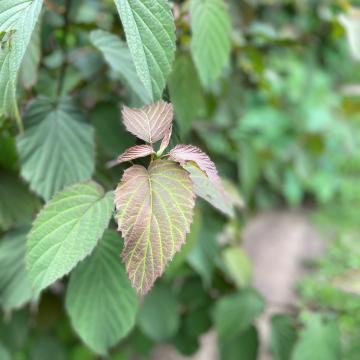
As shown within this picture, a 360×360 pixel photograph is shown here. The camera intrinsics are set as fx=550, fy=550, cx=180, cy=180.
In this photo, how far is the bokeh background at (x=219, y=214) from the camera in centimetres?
114

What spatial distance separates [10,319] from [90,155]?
592 mm

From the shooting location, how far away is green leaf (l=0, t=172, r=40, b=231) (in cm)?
110

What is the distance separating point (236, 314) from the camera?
1.36 meters

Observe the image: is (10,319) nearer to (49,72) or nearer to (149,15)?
(49,72)

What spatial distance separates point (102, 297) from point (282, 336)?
627 millimetres

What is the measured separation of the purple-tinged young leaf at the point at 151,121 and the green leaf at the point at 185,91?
34 cm

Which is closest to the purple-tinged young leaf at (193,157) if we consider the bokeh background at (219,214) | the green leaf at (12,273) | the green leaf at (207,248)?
the bokeh background at (219,214)

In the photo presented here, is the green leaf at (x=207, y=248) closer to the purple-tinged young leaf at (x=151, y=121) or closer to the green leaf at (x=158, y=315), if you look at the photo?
the green leaf at (x=158, y=315)

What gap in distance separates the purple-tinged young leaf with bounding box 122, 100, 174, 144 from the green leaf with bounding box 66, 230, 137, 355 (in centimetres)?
23

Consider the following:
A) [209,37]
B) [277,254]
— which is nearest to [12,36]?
[209,37]

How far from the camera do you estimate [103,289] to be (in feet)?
3.00

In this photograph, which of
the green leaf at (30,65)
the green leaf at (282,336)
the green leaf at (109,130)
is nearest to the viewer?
the green leaf at (30,65)

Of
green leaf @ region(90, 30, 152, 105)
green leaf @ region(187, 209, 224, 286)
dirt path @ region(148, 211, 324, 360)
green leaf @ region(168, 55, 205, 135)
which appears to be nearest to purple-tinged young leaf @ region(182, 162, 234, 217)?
green leaf @ region(90, 30, 152, 105)

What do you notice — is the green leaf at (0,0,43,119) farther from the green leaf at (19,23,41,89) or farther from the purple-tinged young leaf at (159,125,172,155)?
the green leaf at (19,23,41,89)
